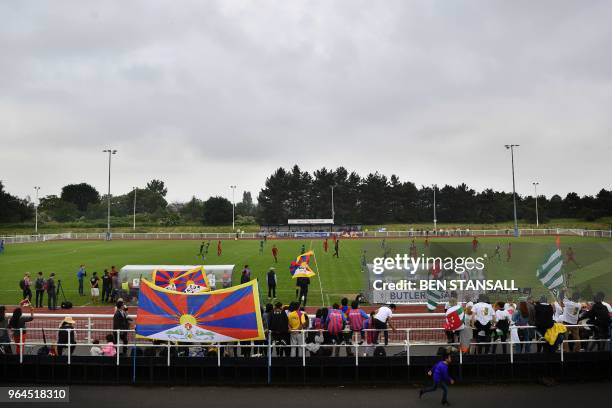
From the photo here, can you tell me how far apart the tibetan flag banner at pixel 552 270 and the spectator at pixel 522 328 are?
12.0 ft

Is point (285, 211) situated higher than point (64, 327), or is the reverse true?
point (285, 211)

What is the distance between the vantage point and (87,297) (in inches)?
963

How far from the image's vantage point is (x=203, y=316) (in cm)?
1141

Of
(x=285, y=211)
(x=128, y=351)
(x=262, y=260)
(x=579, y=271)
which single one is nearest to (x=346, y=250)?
(x=262, y=260)

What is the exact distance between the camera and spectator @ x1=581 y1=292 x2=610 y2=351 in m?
12.1

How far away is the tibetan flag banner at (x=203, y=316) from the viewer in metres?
11.4

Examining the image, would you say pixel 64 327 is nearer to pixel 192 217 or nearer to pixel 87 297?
pixel 87 297

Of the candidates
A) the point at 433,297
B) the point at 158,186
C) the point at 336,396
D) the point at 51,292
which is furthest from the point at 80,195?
the point at 336,396

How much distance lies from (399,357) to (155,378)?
18.7 ft

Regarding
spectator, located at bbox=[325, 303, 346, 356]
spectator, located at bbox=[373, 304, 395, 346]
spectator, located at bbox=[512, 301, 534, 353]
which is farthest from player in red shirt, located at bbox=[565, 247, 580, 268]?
spectator, located at bbox=[325, 303, 346, 356]

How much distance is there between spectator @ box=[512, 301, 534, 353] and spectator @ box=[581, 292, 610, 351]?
4.43 ft

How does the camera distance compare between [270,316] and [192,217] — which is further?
[192,217]

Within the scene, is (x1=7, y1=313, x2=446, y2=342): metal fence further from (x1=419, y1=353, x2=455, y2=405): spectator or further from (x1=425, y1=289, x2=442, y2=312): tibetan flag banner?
(x1=419, y1=353, x2=455, y2=405): spectator

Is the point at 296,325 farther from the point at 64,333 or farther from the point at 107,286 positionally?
the point at 107,286
